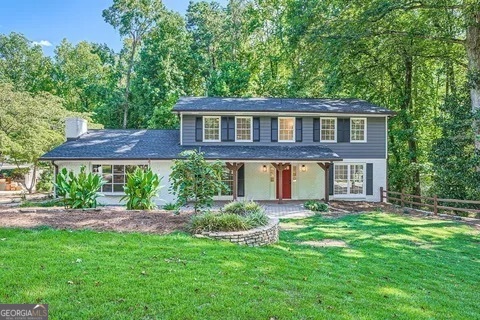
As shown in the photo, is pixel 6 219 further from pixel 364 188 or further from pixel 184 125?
pixel 364 188

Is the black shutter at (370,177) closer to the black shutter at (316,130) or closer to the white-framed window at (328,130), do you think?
the white-framed window at (328,130)

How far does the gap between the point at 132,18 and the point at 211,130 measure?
1637cm

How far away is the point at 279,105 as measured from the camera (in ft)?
62.9

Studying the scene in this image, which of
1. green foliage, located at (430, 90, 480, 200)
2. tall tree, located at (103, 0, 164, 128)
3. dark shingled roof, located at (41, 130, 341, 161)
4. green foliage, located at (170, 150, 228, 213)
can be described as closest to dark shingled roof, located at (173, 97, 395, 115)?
dark shingled roof, located at (41, 130, 341, 161)

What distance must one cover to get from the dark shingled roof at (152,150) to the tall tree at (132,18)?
33.4 ft

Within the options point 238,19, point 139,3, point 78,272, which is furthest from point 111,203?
point 238,19

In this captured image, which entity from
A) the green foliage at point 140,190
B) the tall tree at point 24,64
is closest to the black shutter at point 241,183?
the green foliage at point 140,190

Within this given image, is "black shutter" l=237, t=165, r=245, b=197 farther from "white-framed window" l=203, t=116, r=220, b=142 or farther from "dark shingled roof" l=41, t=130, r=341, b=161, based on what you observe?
"white-framed window" l=203, t=116, r=220, b=142

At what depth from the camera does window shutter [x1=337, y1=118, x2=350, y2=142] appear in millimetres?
18672

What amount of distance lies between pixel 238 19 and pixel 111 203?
21662mm

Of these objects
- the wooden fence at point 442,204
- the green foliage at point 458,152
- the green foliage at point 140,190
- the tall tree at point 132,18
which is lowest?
the wooden fence at point 442,204

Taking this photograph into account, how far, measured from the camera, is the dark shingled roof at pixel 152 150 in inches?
633

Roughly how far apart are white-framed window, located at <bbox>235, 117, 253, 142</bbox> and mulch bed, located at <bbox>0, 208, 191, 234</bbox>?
9265mm

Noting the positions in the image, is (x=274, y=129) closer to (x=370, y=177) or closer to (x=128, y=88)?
(x=370, y=177)
